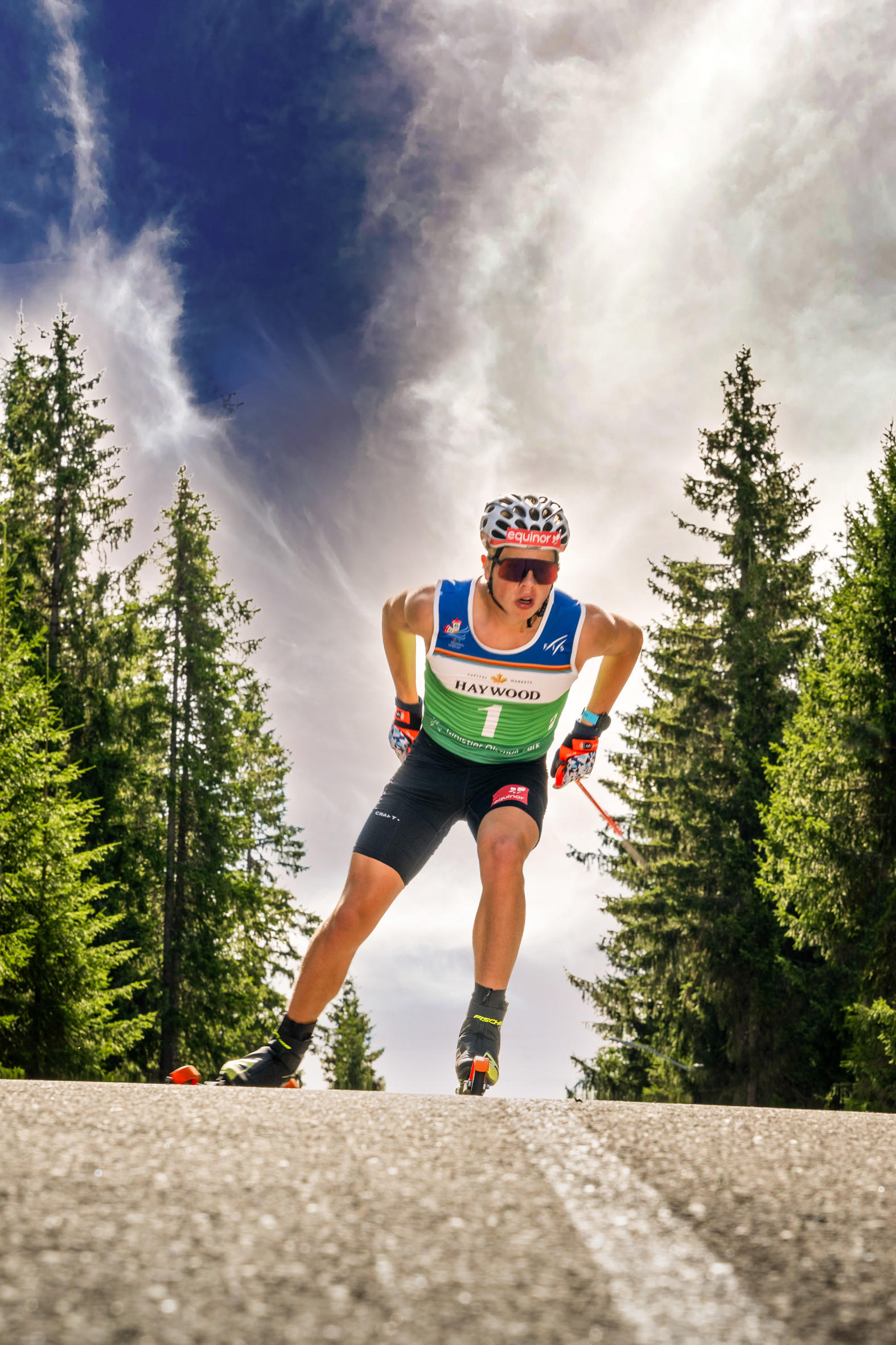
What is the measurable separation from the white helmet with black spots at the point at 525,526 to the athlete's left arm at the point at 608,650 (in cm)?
47

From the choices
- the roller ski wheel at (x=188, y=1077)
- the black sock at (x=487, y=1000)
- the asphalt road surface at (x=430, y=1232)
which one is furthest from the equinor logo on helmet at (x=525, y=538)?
the asphalt road surface at (x=430, y=1232)

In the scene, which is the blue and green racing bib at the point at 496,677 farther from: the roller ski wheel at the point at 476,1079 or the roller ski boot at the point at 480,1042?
the roller ski wheel at the point at 476,1079

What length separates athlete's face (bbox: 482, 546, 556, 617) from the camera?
4848 millimetres

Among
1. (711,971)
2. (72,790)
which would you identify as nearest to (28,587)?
(72,790)

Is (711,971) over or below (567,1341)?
over

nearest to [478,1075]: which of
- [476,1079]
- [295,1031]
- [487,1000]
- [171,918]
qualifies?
[476,1079]

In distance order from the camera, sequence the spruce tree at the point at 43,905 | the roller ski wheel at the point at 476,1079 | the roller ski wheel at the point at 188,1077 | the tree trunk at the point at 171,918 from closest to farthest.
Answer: the roller ski wheel at the point at 476,1079
the roller ski wheel at the point at 188,1077
the spruce tree at the point at 43,905
the tree trunk at the point at 171,918

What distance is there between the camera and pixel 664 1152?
213cm

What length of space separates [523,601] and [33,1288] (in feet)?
12.9

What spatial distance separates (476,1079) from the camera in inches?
165

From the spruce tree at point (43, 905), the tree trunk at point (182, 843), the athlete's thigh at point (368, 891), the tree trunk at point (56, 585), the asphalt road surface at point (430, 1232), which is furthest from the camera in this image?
the tree trunk at point (182, 843)

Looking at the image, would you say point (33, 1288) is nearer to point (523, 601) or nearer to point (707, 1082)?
point (523, 601)

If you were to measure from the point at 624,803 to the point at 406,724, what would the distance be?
2073cm

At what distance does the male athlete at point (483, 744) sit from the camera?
4.52 meters
